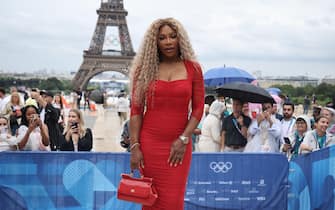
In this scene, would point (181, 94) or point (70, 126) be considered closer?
point (181, 94)

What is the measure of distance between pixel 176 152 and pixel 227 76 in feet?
24.4

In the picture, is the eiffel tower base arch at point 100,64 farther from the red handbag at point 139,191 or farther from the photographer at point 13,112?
the red handbag at point 139,191

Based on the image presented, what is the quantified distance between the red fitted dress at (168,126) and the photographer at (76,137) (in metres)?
3.19

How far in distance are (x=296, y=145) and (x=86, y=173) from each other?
2762 millimetres

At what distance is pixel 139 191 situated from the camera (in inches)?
135

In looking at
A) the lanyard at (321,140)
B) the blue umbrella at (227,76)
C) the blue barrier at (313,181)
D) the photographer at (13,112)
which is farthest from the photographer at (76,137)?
the blue umbrella at (227,76)

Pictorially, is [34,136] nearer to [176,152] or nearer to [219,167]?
[219,167]

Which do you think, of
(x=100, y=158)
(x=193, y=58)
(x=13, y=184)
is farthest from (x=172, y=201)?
(x=13, y=184)

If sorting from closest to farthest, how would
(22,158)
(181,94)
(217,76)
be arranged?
(181,94), (22,158), (217,76)

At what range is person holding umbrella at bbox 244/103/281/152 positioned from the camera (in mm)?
6711

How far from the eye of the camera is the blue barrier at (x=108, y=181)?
5.64m

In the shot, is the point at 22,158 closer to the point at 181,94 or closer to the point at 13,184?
the point at 13,184

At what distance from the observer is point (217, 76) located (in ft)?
35.4

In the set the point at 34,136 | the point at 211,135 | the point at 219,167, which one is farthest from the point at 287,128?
the point at 34,136
